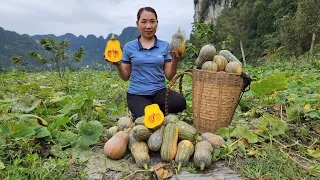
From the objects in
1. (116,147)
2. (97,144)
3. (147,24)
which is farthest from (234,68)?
(97,144)

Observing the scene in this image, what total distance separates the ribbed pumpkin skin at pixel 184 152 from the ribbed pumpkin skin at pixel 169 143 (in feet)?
0.15

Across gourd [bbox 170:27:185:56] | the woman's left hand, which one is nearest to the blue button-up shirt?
the woman's left hand

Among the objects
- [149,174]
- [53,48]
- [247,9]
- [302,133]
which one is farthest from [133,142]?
[247,9]

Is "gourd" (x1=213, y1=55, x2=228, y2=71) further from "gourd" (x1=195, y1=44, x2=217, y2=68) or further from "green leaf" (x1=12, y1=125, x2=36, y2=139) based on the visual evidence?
"green leaf" (x1=12, y1=125, x2=36, y2=139)

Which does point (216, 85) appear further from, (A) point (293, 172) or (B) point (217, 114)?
(A) point (293, 172)

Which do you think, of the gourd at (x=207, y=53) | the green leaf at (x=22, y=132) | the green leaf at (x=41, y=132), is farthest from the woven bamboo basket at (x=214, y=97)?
the green leaf at (x=22, y=132)

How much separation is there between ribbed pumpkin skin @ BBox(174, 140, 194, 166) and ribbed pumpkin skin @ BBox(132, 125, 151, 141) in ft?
1.02

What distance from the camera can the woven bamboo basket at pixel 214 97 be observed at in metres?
3.02

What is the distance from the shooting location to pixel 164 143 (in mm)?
2461

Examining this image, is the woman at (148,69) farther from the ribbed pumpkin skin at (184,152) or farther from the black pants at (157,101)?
the ribbed pumpkin skin at (184,152)

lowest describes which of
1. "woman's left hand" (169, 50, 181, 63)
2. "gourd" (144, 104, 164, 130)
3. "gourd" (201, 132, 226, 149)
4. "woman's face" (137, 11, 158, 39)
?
"gourd" (201, 132, 226, 149)

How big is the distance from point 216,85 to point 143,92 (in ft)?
3.24

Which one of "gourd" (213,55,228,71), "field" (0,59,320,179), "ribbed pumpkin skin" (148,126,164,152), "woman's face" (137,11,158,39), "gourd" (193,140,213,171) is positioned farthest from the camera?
"woman's face" (137,11,158,39)

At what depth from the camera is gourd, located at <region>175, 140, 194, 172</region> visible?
2.35 m
